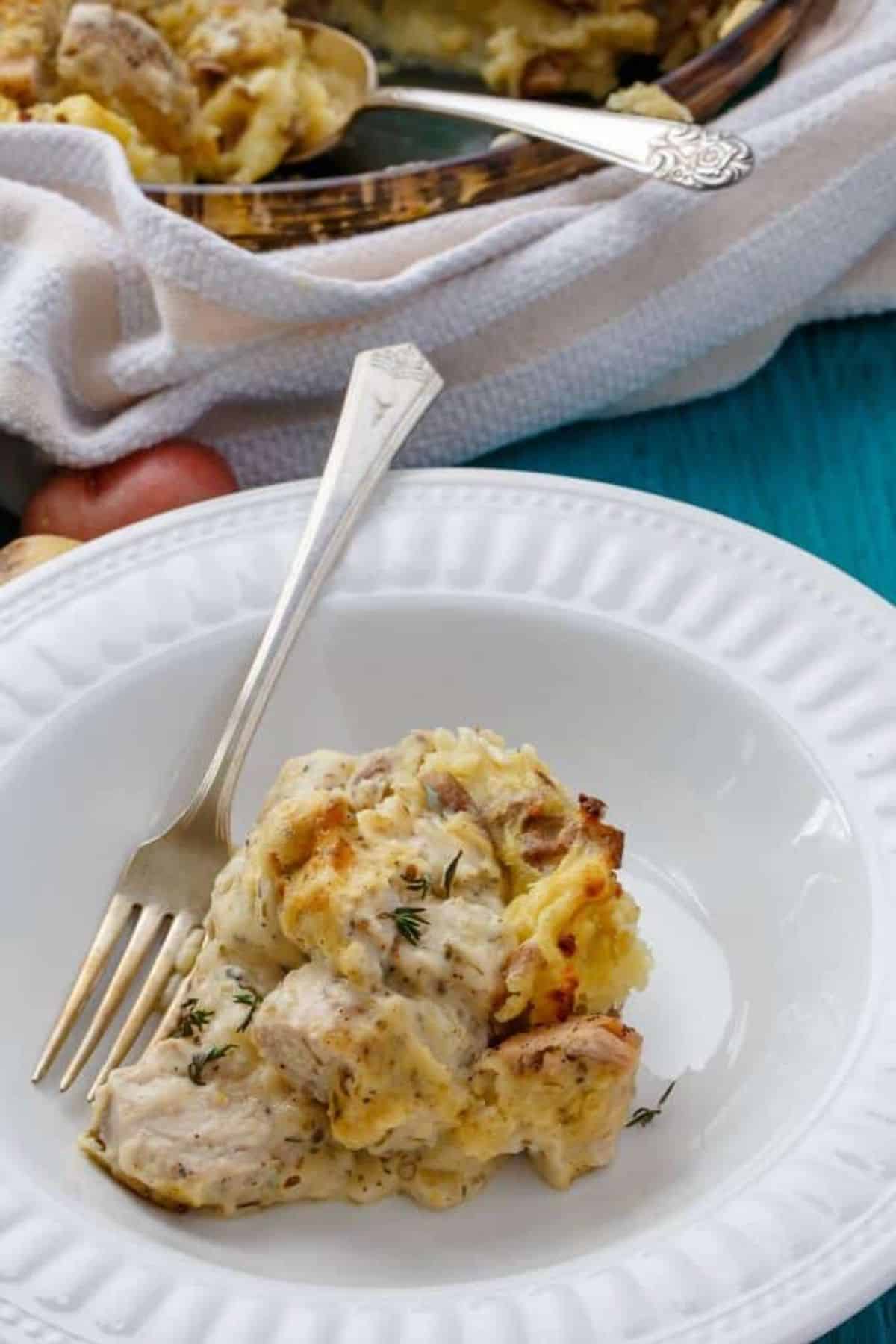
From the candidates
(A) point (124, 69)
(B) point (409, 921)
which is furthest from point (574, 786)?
(A) point (124, 69)

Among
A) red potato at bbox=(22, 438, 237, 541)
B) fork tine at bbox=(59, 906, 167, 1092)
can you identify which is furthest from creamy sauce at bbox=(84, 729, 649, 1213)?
red potato at bbox=(22, 438, 237, 541)

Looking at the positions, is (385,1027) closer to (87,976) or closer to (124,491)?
(87,976)

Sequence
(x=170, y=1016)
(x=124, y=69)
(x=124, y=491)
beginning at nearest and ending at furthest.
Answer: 1. (x=170, y=1016)
2. (x=124, y=491)
3. (x=124, y=69)

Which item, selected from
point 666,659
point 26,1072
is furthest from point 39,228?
point 26,1072

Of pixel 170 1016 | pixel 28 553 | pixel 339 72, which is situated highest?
pixel 339 72

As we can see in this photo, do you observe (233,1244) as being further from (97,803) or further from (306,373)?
(306,373)
